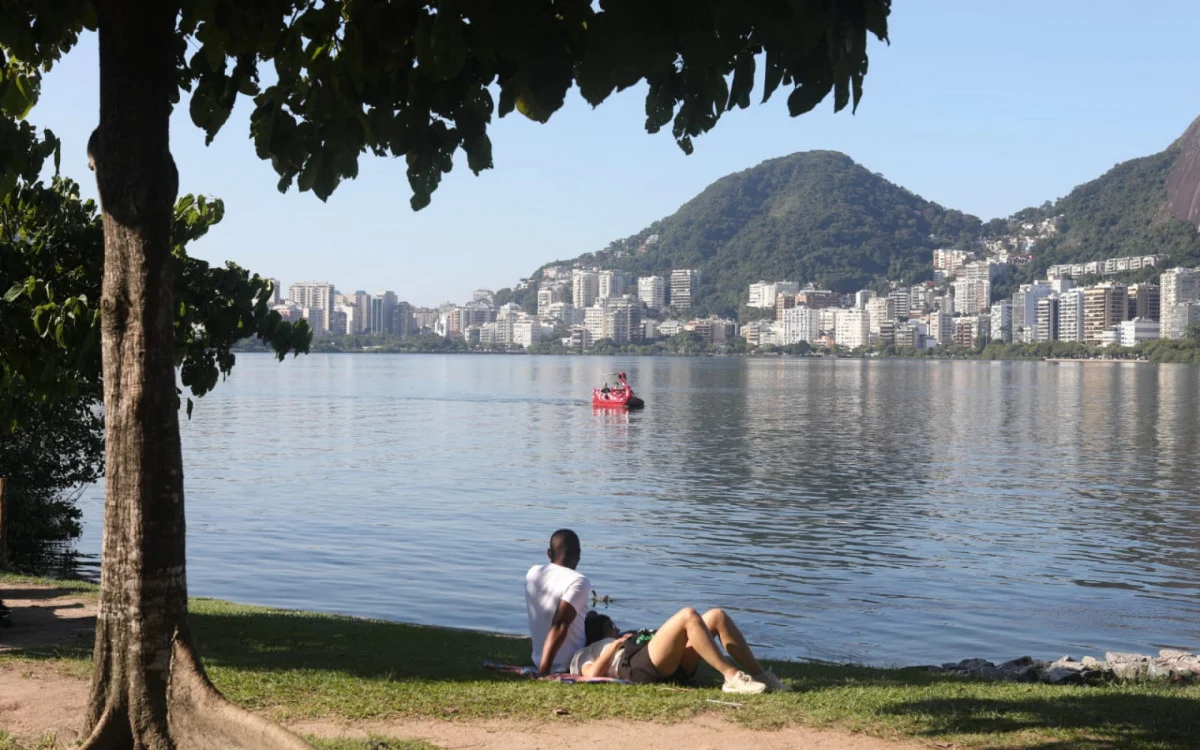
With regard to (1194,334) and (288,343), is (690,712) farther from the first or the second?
(1194,334)

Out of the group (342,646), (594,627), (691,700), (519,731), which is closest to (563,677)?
(594,627)

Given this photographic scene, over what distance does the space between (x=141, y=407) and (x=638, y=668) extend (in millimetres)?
4029

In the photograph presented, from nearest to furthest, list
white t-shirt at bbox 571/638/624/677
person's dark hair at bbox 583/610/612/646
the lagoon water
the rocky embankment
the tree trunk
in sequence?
the tree trunk, white t-shirt at bbox 571/638/624/677, person's dark hair at bbox 583/610/612/646, the rocky embankment, the lagoon water

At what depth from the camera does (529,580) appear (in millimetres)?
8438

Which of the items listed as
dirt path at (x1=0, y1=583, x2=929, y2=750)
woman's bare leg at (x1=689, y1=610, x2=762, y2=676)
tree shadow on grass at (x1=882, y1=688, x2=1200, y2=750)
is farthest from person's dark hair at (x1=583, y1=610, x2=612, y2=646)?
tree shadow on grass at (x1=882, y1=688, x2=1200, y2=750)

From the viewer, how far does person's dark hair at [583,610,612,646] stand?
8.55 m

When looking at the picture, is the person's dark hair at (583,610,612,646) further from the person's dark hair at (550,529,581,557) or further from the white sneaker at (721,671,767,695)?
the white sneaker at (721,671,767,695)

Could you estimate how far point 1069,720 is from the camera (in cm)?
692

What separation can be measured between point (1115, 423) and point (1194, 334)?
148m

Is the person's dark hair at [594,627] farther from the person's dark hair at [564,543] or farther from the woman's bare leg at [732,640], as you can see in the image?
the woman's bare leg at [732,640]

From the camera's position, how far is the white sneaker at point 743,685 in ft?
25.8

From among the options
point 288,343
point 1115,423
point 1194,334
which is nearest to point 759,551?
point 288,343

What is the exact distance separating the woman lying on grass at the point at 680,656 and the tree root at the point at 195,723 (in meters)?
3.32

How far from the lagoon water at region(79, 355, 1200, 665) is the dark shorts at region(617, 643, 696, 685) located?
6.95 m
